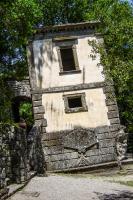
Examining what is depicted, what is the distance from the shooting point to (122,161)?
1672cm

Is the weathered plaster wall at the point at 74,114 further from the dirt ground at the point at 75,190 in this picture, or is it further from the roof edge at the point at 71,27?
the dirt ground at the point at 75,190

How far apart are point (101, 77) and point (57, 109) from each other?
2726 mm

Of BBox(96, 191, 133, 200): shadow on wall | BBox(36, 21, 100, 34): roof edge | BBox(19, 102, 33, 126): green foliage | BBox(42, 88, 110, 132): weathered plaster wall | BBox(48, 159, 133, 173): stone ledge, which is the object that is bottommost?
BBox(96, 191, 133, 200): shadow on wall

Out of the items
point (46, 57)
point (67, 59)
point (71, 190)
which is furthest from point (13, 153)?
point (67, 59)

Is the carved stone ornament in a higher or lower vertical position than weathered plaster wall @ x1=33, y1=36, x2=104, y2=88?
lower

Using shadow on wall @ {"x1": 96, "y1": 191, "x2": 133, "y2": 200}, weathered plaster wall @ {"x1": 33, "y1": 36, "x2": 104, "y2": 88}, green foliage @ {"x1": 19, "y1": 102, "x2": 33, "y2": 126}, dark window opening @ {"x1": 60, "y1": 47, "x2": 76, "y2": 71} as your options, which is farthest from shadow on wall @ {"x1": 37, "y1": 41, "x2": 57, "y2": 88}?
green foliage @ {"x1": 19, "y1": 102, "x2": 33, "y2": 126}

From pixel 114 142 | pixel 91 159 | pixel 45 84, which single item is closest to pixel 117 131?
pixel 114 142

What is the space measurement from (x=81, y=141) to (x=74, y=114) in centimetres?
145

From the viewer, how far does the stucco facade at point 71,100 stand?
1702cm

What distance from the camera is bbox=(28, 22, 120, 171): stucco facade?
670 inches

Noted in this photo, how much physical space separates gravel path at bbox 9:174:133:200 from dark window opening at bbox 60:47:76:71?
7095 millimetres

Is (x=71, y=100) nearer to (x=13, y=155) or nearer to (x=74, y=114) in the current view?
(x=74, y=114)

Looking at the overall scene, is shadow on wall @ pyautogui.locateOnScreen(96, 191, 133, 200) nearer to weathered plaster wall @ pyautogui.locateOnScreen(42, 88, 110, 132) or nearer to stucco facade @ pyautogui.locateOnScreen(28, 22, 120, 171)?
stucco facade @ pyautogui.locateOnScreen(28, 22, 120, 171)

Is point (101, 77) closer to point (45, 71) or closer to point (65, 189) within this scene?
point (45, 71)
